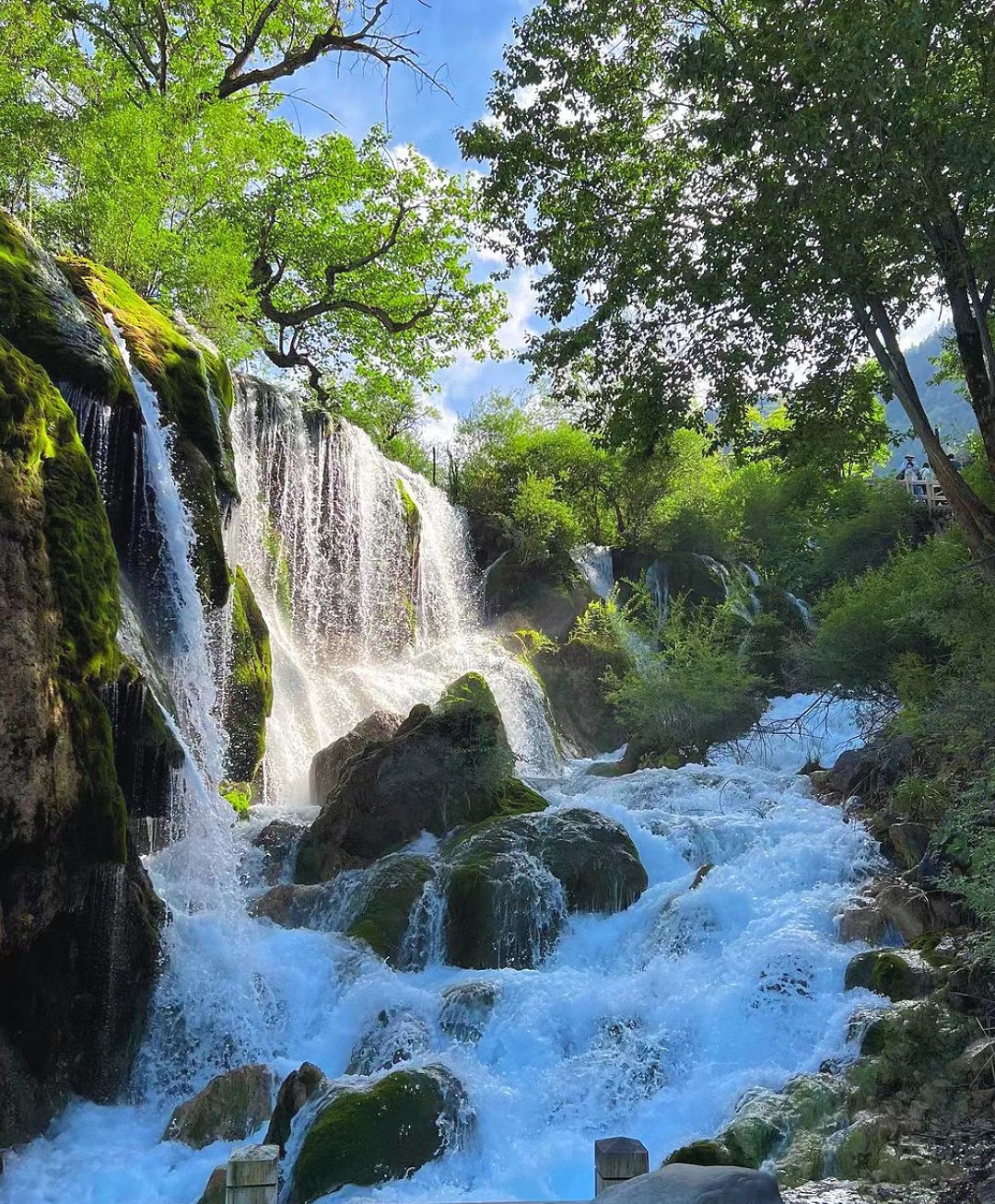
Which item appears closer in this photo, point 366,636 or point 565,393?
point 565,393

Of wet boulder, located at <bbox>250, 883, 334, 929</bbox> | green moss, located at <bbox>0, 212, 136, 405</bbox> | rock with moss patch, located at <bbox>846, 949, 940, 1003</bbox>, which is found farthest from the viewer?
wet boulder, located at <bbox>250, 883, 334, 929</bbox>

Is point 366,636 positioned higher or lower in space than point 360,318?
lower

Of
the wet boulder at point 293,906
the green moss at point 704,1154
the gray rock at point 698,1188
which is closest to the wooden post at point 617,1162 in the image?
the gray rock at point 698,1188

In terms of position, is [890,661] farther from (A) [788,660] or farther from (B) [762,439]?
(B) [762,439]

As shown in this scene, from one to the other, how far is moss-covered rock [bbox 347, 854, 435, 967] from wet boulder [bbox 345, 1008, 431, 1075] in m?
1.12

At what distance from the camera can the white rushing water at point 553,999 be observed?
22.7 feet

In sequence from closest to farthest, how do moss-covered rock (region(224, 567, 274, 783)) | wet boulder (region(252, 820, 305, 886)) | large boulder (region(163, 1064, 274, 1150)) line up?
1. large boulder (region(163, 1064, 274, 1150))
2. wet boulder (region(252, 820, 305, 886))
3. moss-covered rock (region(224, 567, 274, 783))

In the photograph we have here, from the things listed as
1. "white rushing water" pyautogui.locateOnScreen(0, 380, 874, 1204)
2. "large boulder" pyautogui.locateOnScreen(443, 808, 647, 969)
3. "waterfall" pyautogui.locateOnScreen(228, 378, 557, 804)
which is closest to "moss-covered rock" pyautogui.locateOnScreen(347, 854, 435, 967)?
"white rushing water" pyautogui.locateOnScreen(0, 380, 874, 1204)

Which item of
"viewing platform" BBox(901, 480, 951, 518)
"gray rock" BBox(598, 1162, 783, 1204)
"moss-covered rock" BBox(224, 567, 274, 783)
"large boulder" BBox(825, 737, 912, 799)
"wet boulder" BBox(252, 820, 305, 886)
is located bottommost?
"gray rock" BBox(598, 1162, 783, 1204)

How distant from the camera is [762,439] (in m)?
12.6

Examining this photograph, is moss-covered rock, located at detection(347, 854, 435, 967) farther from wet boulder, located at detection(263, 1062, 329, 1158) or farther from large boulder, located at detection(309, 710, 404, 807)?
large boulder, located at detection(309, 710, 404, 807)

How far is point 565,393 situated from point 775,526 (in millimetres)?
19822

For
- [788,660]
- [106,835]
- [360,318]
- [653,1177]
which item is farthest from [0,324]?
[360,318]

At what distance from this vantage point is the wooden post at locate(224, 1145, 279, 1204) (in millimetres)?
3980
